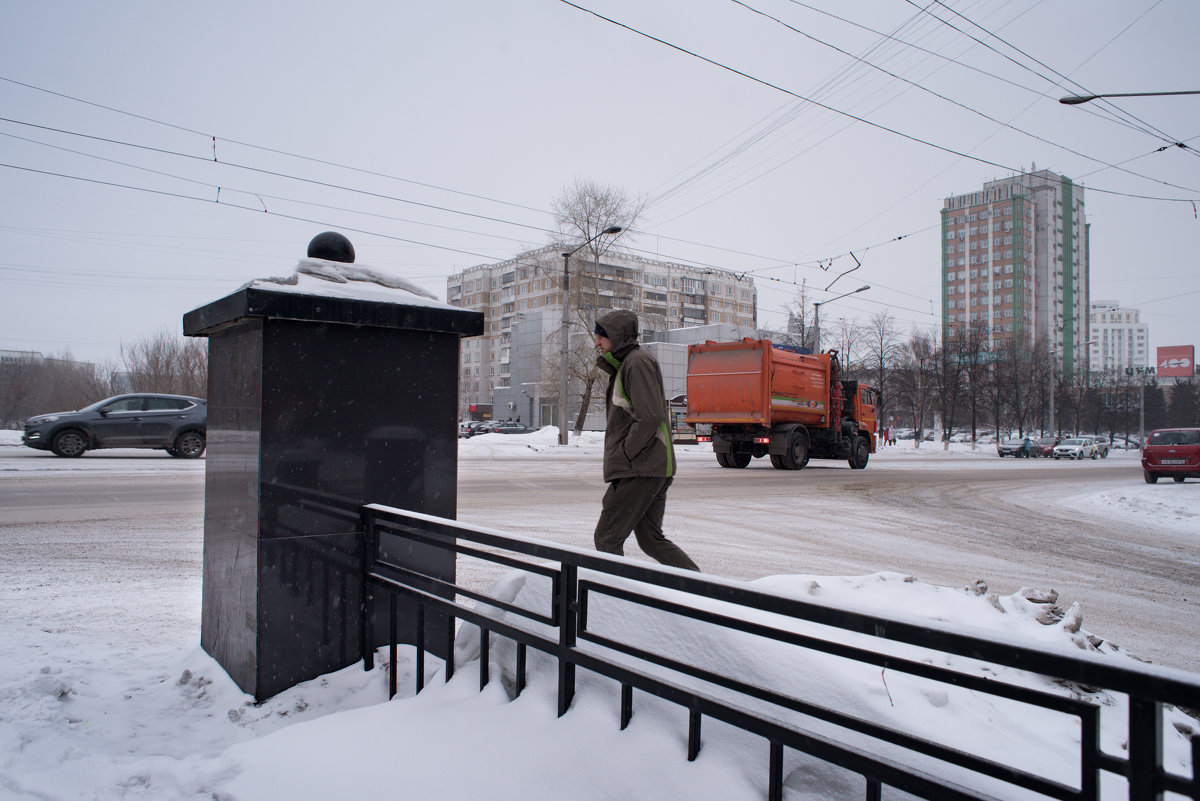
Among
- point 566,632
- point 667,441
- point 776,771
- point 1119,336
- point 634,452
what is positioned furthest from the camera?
point 1119,336

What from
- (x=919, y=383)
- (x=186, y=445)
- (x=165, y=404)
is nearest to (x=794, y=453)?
(x=186, y=445)

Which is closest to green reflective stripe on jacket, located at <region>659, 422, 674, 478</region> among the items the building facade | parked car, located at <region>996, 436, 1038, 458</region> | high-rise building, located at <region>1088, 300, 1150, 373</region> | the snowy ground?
the snowy ground

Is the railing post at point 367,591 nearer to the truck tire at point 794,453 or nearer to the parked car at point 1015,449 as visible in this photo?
the truck tire at point 794,453

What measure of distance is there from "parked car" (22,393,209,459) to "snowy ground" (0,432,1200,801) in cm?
1500

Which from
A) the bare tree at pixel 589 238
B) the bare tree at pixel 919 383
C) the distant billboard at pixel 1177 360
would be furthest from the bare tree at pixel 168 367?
the distant billboard at pixel 1177 360

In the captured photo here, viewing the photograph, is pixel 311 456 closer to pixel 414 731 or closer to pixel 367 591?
pixel 367 591

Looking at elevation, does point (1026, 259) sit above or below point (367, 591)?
above

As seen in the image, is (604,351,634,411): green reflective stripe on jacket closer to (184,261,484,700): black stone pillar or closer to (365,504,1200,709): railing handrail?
(184,261,484,700): black stone pillar

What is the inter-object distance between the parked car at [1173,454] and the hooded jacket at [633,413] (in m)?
22.6

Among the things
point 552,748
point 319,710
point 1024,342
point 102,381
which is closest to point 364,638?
point 319,710

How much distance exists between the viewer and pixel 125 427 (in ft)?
55.7

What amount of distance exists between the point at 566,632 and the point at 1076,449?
165 ft

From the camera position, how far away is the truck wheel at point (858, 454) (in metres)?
22.7

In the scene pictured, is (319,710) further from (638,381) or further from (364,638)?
(638,381)
